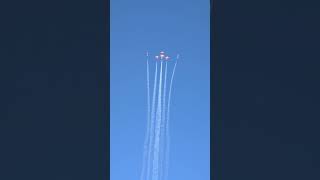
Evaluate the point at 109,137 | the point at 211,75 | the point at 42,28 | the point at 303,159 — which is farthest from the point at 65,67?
the point at 303,159

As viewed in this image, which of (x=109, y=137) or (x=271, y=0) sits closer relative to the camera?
(x=109, y=137)

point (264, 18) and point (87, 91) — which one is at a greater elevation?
point (264, 18)

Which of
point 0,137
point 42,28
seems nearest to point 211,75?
point 42,28

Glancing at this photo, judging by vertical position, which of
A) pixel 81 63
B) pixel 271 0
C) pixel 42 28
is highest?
pixel 271 0

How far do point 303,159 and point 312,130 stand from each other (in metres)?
0.18

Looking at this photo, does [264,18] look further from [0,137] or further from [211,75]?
[0,137]

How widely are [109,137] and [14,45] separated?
752 mm

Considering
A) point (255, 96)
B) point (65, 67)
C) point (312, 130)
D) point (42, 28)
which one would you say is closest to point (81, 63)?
point (65, 67)

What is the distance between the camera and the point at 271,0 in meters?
2.89

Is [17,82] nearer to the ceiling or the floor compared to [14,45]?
nearer to the floor

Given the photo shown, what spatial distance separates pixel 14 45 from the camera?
2.75 meters

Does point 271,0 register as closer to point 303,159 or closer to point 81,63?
point 303,159

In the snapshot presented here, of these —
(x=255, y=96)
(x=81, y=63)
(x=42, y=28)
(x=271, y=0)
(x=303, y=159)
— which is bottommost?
(x=303, y=159)

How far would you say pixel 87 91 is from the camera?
2730 millimetres
